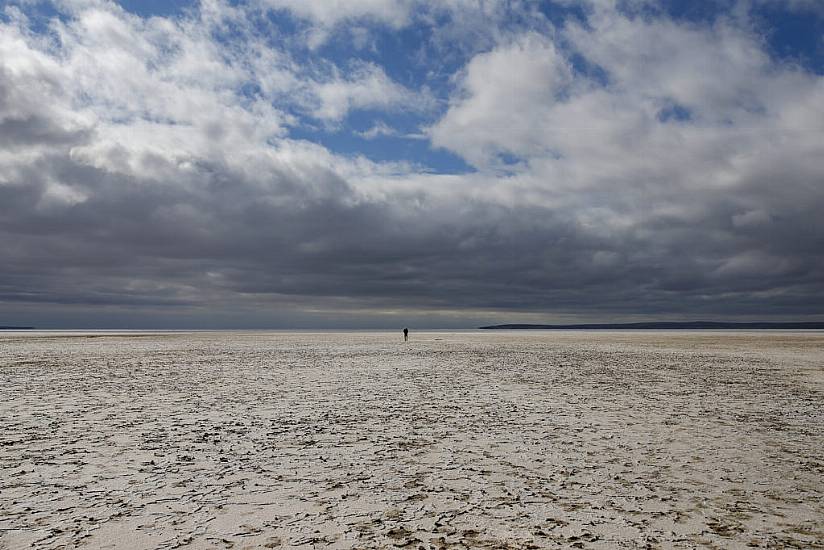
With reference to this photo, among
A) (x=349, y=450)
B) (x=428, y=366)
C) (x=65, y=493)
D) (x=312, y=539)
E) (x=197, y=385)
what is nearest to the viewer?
(x=312, y=539)

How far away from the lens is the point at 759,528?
650cm

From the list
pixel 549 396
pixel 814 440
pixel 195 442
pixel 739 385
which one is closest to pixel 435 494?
pixel 195 442

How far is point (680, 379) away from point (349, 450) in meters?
18.0

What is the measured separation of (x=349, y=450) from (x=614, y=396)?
10.7 meters

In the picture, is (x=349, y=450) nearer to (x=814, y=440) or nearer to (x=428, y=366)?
(x=814, y=440)

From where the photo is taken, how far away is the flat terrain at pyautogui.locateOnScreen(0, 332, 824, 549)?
641 cm

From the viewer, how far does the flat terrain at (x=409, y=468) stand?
252 inches

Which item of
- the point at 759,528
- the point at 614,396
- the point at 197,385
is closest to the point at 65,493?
the point at 759,528

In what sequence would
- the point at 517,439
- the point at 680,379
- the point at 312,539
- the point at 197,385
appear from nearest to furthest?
the point at 312,539 < the point at 517,439 < the point at 197,385 < the point at 680,379

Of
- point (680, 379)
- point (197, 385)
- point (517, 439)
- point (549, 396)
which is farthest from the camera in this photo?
point (680, 379)

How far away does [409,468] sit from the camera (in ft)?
29.8

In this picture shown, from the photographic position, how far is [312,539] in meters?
6.18

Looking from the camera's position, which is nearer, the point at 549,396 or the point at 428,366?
the point at 549,396

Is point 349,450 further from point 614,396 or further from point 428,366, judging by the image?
point 428,366
